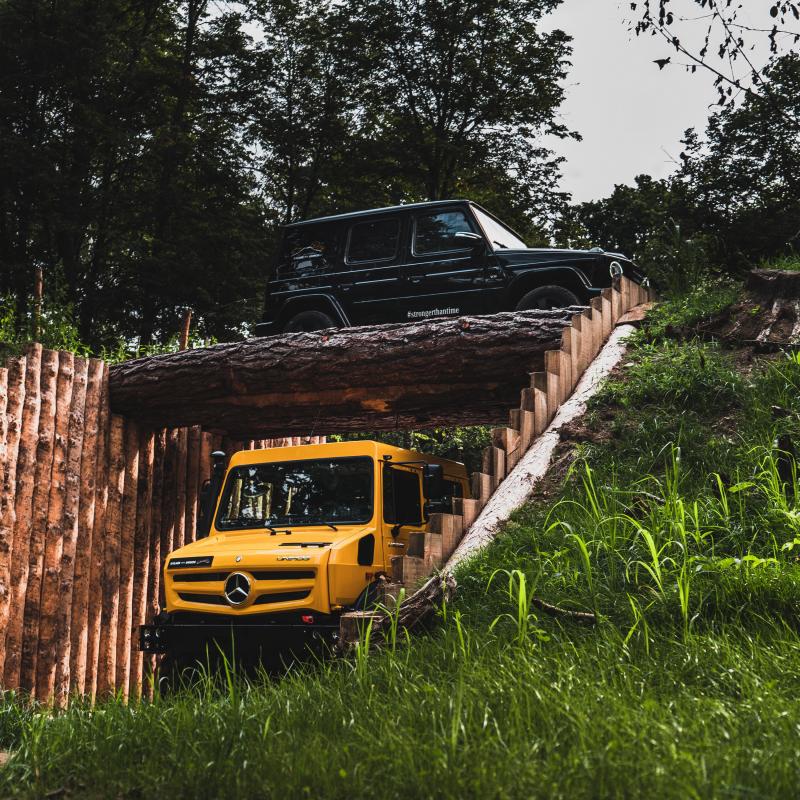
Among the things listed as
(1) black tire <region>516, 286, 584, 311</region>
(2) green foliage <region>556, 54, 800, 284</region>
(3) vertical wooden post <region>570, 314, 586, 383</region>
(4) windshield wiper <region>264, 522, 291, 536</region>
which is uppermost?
(2) green foliage <region>556, 54, 800, 284</region>

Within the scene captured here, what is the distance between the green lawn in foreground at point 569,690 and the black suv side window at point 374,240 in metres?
4.93

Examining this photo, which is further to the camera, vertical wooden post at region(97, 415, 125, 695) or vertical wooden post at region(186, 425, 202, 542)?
vertical wooden post at region(186, 425, 202, 542)

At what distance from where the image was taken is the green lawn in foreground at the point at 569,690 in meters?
3.10

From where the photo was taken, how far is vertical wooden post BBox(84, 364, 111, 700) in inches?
341

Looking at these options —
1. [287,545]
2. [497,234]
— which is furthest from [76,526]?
[497,234]

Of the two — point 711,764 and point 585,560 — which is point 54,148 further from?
point 711,764

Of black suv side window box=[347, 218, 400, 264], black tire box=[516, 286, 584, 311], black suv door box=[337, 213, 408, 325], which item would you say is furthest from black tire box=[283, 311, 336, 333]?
black tire box=[516, 286, 584, 311]

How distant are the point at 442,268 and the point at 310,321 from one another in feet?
5.49

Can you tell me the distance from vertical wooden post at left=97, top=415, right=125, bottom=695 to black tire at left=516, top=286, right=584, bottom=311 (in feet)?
13.8

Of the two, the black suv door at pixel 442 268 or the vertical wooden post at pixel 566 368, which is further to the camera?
the black suv door at pixel 442 268

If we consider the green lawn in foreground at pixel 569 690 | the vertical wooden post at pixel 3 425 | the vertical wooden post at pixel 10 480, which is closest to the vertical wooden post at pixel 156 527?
the vertical wooden post at pixel 10 480

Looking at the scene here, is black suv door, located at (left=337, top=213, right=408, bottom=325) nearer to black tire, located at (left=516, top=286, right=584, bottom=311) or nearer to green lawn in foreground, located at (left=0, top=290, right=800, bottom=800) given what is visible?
black tire, located at (left=516, top=286, right=584, bottom=311)

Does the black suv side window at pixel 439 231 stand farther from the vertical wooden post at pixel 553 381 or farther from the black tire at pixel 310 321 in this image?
the vertical wooden post at pixel 553 381

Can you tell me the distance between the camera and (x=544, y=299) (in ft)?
31.8
